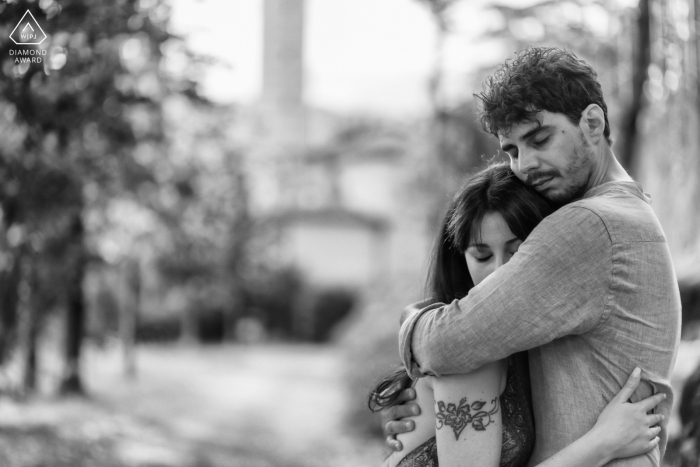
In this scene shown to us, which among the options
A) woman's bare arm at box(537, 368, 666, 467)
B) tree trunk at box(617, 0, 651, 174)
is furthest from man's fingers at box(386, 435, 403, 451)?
tree trunk at box(617, 0, 651, 174)

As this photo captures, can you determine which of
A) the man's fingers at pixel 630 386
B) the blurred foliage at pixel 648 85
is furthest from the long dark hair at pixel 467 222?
the blurred foliage at pixel 648 85

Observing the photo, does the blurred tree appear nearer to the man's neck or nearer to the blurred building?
the man's neck

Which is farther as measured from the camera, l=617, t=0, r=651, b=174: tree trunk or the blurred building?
the blurred building

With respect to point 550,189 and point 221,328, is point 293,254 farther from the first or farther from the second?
point 550,189

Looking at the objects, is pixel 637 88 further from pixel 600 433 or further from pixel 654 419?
pixel 600 433

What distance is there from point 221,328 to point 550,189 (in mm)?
26027

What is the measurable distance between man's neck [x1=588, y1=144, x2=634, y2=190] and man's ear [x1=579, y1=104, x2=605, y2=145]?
0.20 feet

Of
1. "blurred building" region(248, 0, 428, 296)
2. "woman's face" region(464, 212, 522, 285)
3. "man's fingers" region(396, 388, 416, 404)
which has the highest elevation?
"blurred building" region(248, 0, 428, 296)

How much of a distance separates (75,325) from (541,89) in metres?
Result: 10.5

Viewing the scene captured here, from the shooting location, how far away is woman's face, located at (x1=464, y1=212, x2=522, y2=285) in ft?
7.17

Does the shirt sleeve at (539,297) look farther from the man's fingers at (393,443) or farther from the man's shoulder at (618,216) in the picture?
the man's fingers at (393,443)

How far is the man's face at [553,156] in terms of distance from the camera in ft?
6.84

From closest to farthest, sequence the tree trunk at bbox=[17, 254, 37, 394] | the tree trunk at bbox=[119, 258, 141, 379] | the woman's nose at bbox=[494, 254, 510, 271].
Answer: the woman's nose at bbox=[494, 254, 510, 271], the tree trunk at bbox=[17, 254, 37, 394], the tree trunk at bbox=[119, 258, 141, 379]

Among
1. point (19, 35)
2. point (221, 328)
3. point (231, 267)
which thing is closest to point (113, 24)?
point (19, 35)
